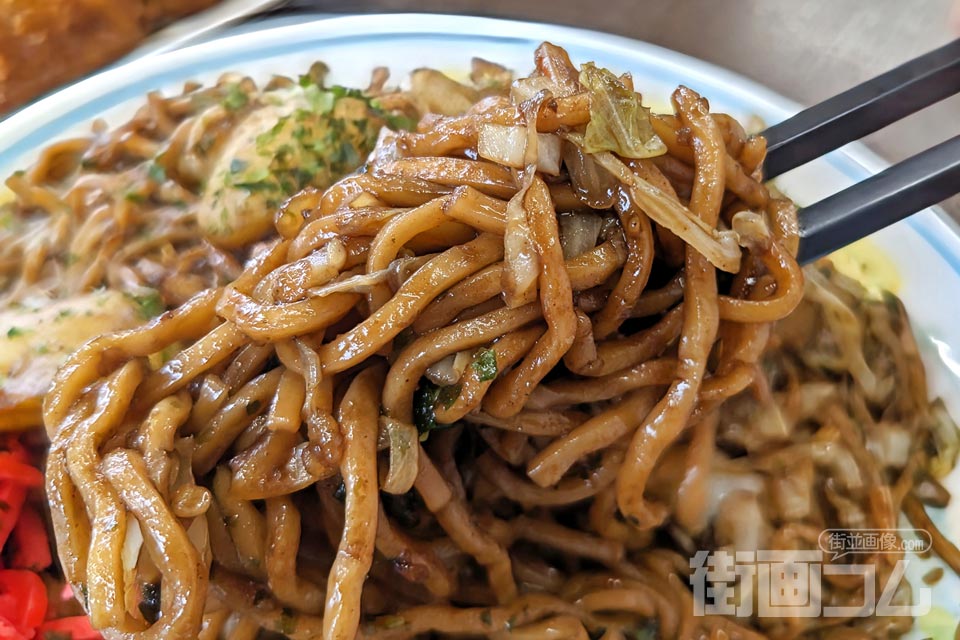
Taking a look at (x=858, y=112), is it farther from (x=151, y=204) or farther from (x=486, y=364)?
(x=151, y=204)

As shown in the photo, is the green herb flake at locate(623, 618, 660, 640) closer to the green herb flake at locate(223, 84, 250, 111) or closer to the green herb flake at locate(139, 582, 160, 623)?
the green herb flake at locate(139, 582, 160, 623)

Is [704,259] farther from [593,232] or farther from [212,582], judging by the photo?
[212,582]

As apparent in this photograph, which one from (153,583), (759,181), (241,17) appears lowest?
(153,583)

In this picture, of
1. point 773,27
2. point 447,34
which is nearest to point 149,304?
point 447,34

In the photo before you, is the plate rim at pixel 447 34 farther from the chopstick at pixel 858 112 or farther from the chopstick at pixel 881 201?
the chopstick at pixel 881 201

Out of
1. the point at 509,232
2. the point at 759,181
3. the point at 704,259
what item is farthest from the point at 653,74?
the point at 509,232

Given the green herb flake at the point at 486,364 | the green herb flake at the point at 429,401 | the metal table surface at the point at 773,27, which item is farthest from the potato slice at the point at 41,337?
the metal table surface at the point at 773,27
